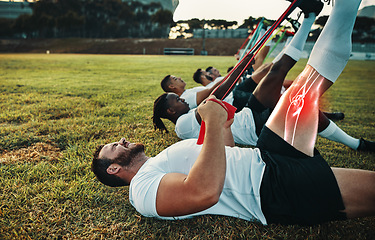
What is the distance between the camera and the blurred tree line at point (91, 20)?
6938 centimetres

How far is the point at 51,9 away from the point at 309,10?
86528 millimetres

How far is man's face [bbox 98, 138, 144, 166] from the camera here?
216 cm

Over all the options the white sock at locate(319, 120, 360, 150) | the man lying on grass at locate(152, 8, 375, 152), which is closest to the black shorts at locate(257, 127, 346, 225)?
the man lying on grass at locate(152, 8, 375, 152)

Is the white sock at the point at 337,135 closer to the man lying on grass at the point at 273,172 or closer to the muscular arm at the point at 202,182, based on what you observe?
the man lying on grass at the point at 273,172

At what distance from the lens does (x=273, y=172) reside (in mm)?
1798

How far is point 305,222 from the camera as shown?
70.6 inches

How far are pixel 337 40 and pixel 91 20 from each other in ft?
274

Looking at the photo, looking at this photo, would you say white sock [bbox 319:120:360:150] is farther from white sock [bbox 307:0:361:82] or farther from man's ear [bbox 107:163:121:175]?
man's ear [bbox 107:163:121:175]

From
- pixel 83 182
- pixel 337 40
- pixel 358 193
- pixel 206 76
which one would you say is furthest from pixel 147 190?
pixel 206 76

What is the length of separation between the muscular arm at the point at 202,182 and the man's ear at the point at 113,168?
668 millimetres

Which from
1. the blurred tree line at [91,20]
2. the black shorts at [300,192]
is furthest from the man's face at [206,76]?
the blurred tree line at [91,20]

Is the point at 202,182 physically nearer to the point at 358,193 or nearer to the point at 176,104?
the point at 358,193

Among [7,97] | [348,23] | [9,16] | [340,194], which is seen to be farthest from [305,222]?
[9,16]

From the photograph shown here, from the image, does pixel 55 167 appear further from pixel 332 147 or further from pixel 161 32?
pixel 161 32
